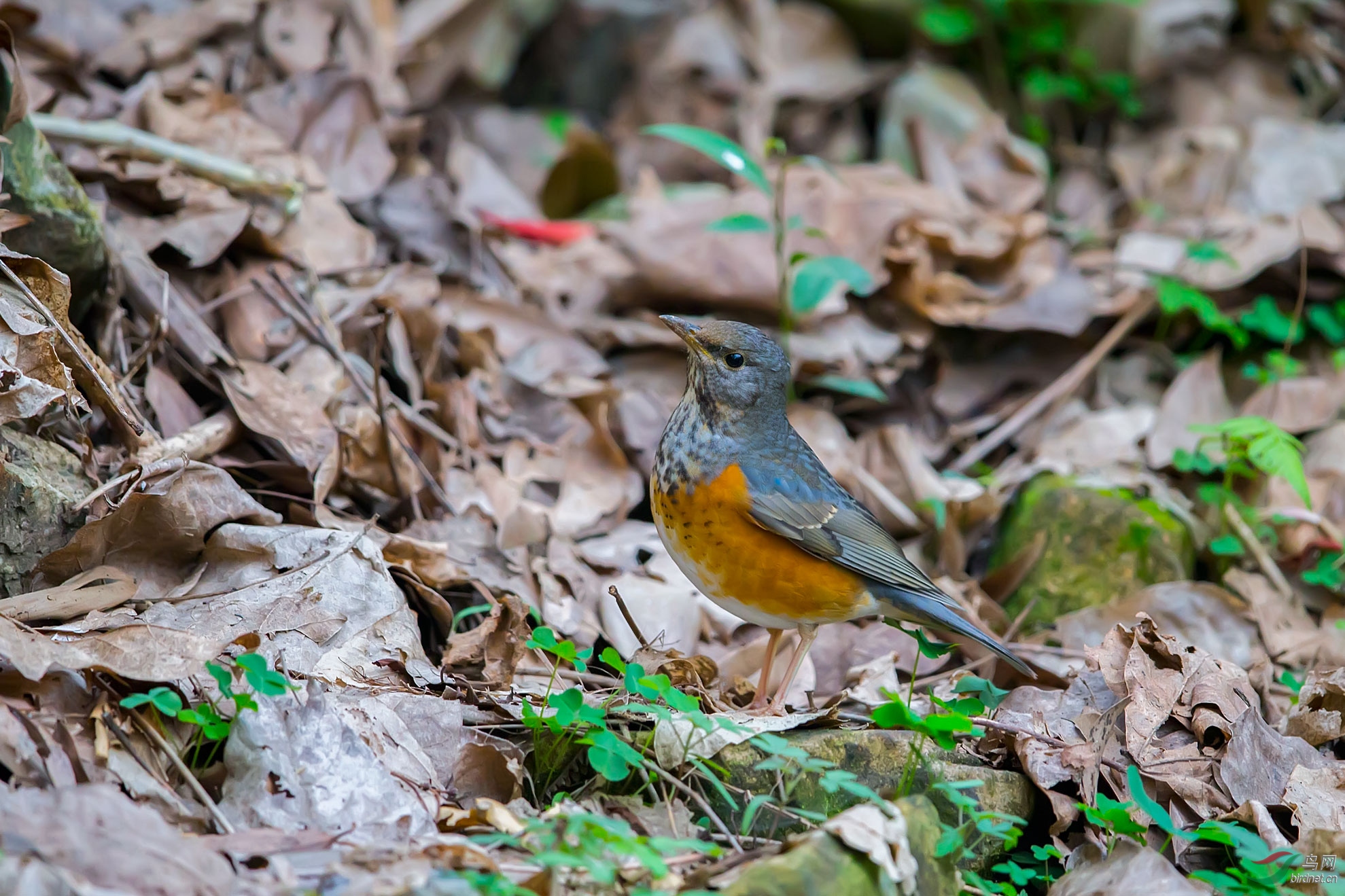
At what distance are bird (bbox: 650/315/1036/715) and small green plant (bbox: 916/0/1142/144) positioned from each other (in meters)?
5.36

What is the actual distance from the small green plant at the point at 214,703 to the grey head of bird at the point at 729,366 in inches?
77.5

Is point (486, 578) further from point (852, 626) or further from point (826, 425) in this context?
point (826, 425)

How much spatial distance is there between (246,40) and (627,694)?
5013mm

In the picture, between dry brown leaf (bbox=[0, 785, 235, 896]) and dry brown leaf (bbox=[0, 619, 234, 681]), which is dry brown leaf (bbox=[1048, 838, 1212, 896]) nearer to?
dry brown leaf (bbox=[0, 785, 235, 896])

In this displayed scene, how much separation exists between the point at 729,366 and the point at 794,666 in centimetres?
118

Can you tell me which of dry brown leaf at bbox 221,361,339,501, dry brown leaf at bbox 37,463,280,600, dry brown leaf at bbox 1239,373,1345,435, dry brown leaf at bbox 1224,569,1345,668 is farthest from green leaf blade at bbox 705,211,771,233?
dry brown leaf at bbox 1239,373,1345,435

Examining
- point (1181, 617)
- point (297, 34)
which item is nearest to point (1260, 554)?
point (1181, 617)

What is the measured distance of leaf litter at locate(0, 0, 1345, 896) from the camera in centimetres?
340

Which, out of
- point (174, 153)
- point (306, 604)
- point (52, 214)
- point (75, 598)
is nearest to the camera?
point (75, 598)

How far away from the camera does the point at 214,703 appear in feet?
11.3

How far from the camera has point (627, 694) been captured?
3941 millimetres

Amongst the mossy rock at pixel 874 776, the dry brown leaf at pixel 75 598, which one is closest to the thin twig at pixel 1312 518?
the mossy rock at pixel 874 776

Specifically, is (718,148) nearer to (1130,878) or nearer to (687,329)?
(687,329)

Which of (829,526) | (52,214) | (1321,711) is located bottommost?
(1321,711)
